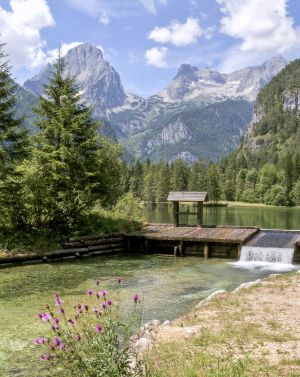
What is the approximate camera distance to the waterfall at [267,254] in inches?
1140

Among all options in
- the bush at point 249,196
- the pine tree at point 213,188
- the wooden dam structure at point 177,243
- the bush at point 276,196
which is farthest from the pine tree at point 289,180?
the wooden dam structure at point 177,243

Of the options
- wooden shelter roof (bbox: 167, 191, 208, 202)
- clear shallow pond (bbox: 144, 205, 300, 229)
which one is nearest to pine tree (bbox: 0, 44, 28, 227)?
wooden shelter roof (bbox: 167, 191, 208, 202)

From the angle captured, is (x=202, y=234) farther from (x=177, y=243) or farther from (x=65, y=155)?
(x=65, y=155)

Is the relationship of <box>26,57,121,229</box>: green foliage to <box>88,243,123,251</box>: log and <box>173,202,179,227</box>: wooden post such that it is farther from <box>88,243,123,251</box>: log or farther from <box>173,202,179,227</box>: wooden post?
<box>173,202,179,227</box>: wooden post

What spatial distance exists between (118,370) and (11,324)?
10.2 m

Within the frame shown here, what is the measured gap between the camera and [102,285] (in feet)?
71.9

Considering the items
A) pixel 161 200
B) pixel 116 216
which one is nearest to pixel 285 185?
pixel 161 200

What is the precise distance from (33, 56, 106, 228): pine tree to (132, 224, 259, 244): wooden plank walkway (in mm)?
5854

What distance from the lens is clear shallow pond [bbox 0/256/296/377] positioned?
13.8 metres

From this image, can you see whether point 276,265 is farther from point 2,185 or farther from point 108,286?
point 2,185

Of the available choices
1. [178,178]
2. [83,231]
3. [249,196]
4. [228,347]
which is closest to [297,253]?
[83,231]

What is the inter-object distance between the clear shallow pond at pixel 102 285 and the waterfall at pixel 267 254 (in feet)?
5.76

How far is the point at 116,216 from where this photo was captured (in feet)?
131

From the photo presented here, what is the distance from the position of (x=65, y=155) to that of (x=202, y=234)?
1277 cm
